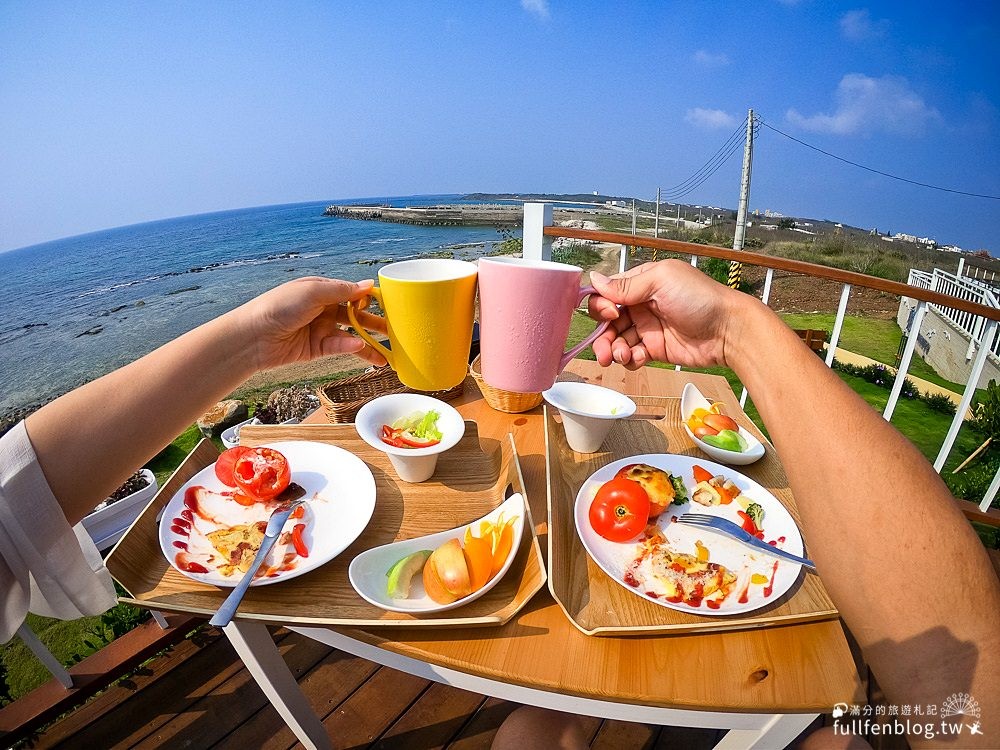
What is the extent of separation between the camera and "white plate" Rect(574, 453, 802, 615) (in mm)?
774

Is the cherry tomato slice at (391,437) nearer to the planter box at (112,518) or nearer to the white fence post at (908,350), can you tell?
the planter box at (112,518)

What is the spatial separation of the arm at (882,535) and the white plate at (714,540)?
Result: 124mm

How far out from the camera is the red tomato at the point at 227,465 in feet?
3.24

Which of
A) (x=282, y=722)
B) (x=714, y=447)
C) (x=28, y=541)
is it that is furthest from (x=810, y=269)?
(x=282, y=722)

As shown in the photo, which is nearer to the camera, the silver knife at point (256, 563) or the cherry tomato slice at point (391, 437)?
the silver knife at point (256, 563)

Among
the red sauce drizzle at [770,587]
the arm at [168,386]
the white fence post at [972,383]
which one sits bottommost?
the white fence post at [972,383]

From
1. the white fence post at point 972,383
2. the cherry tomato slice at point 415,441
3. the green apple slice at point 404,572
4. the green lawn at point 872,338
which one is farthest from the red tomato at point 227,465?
the green lawn at point 872,338

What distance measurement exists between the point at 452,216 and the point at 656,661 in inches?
1695

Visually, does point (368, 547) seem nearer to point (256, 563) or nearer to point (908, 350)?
point (256, 563)

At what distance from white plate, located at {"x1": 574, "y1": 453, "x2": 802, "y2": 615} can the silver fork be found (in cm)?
2

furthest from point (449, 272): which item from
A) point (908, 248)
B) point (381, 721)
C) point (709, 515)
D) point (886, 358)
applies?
point (908, 248)

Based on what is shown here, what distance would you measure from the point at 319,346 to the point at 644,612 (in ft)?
3.30

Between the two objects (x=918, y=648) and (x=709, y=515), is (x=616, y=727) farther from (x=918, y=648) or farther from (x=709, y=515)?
(x=918, y=648)

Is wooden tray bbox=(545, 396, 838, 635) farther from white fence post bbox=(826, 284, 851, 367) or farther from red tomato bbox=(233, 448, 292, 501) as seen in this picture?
white fence post bbox=(826, 284, 851, 367)
